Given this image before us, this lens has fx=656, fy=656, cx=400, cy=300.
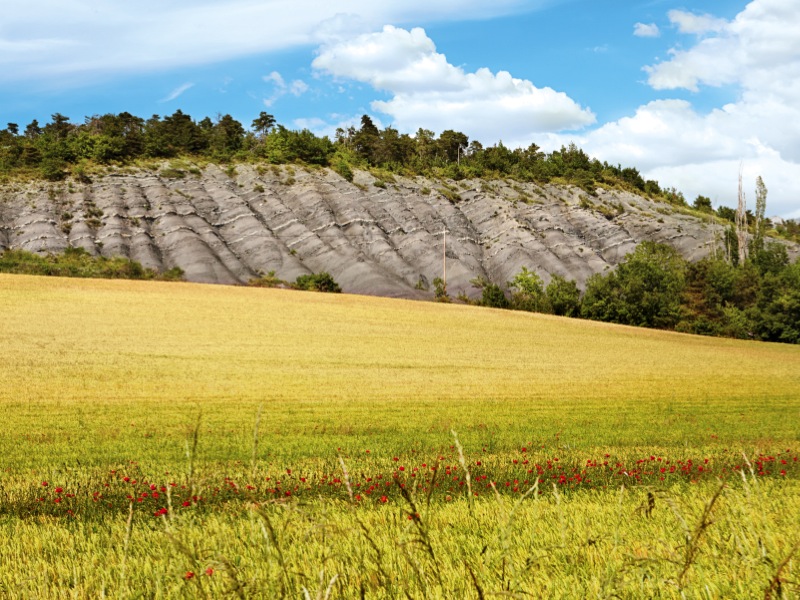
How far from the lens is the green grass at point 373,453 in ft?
15.5

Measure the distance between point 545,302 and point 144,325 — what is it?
56049 mm

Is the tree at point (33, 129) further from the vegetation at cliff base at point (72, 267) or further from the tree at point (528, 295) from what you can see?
the tree at point (528, 295)

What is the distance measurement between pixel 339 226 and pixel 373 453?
109 m

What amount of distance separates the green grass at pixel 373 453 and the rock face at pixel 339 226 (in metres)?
45.3

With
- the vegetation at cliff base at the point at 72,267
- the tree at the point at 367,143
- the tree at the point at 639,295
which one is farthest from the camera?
the tree at the point at 367,143

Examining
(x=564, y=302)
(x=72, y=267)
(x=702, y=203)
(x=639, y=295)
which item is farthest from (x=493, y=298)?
(x=702, y=203)

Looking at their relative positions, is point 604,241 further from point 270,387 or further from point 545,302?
point 270,387

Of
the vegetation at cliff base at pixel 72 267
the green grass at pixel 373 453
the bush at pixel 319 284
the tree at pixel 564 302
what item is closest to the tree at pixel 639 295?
the tree at pixel 564 302

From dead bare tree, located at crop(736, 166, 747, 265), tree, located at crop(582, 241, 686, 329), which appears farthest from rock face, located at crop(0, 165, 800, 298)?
tree, located at crop(582, 241, 686, 329)

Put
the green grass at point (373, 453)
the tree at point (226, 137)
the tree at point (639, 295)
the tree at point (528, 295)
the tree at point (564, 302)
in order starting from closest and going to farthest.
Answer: the green grass at point (373, 453), the tree at point (639, 295), the tree at point (528, 295), the tree at point (564, 302), the tree at point (226, 137)

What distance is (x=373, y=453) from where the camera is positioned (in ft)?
58.3

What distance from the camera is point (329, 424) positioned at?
77.3 feet

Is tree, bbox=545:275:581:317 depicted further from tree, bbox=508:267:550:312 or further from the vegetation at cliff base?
the vegetation at cliff base

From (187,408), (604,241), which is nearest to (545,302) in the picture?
(604,241)
